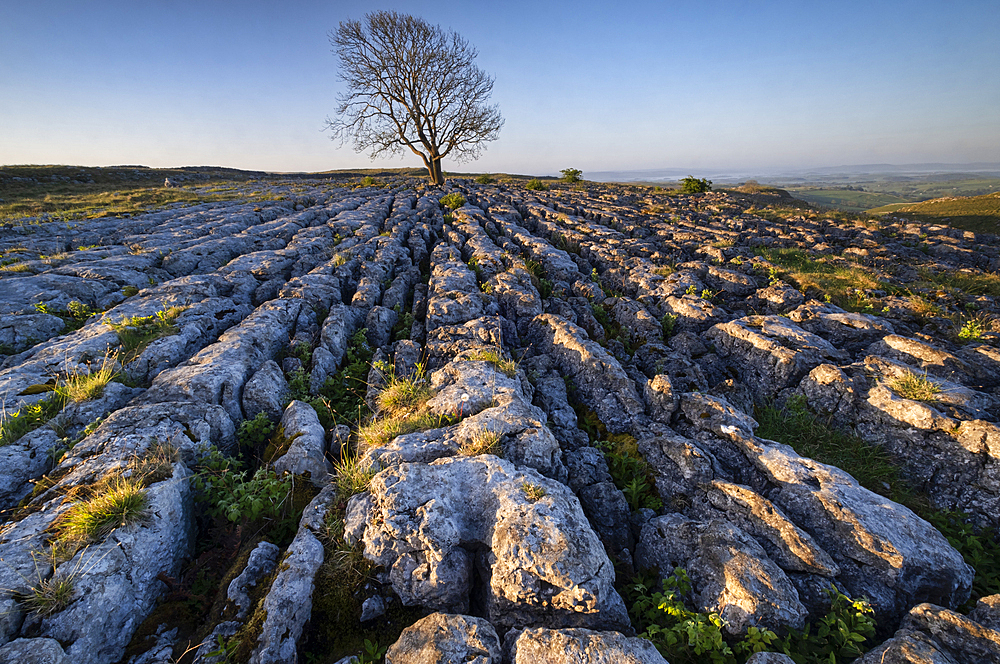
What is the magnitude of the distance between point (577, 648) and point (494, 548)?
4.45ft

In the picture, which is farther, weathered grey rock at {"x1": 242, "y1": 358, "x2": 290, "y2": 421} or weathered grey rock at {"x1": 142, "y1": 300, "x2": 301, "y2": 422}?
weathered grey rock at {"x1": 242, "y1": 358, "x2": 290, "y2": 421}

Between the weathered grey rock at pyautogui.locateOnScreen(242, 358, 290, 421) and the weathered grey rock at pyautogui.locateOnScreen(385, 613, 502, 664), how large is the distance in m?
5.62

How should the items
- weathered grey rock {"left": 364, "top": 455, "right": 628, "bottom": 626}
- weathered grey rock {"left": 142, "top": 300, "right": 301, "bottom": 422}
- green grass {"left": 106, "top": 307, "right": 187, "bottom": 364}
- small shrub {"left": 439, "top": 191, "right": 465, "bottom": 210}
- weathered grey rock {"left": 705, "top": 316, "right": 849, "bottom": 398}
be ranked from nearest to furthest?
weathered grey rock {"left": 364, "top": 455, "right": 628, "bottom": 626}
weathered grey rock {"left": 142, "top": 300, "right": 301, "bottom": 422}
green grass {"left": 106, "top": 307, "right": 187, "bottom": 364}
weathered grey rock {"left": 705, "top": 316, "right": 849, "bottom": 398}
small shrub {"left": 439, "top": 191, "right": 465, "bottom": 210}

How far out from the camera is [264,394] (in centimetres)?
762

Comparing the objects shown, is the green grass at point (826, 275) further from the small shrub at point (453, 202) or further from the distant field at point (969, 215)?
the distant field at point (969, 215)

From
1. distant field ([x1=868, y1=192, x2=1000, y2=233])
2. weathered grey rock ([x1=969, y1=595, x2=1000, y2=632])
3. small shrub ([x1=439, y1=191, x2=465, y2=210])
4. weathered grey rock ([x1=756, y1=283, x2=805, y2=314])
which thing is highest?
small shrub ([x1=439, y1=191, x2=465, y2=210])

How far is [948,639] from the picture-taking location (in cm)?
381

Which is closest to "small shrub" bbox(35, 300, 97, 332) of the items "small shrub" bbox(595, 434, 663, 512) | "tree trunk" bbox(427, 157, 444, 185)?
"small shrub" bbox(595, 434, 663, 512)

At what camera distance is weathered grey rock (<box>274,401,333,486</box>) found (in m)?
6.05

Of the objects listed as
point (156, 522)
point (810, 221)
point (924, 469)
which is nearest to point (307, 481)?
point (156, 522)

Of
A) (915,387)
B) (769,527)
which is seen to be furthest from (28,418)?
(915,387)

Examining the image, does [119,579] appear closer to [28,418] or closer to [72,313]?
[28,418]

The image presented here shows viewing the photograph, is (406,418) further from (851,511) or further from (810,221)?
(810,221)

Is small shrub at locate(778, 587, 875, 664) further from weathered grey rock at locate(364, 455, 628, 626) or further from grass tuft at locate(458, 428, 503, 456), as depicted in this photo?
grass tuft at locate(458, 428, 503, 456)
